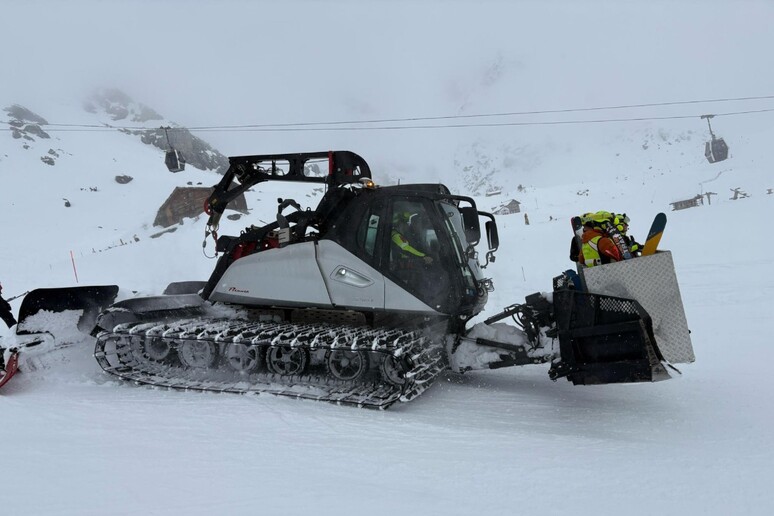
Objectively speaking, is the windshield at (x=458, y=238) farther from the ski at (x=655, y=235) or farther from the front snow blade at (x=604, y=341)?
the ski at (x=655, y=235)

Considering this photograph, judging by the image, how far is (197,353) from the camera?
575 cm

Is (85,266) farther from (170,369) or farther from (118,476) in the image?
(118,476)

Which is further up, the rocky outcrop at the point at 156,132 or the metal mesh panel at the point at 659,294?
the rocky outcrop at the point at 156,132

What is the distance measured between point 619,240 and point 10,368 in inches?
253

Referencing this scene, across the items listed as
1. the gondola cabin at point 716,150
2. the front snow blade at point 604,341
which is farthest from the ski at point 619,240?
the gondola cabin at point 716,150

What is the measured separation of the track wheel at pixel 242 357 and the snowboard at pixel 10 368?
2210mm

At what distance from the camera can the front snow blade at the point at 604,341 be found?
13.7 ft

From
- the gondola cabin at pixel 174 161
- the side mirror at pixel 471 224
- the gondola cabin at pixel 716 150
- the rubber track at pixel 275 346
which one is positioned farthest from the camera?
the gondola cabin at pixel 716 150

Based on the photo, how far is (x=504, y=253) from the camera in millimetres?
18484

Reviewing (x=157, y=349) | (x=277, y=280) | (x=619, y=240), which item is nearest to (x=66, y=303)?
(x=157, y=349)

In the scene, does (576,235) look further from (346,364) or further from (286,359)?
(286,359)

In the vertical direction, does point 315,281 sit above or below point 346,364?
above

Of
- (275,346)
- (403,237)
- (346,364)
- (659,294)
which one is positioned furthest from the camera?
(403,237)

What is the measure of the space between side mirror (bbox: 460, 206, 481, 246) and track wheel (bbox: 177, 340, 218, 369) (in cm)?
322
